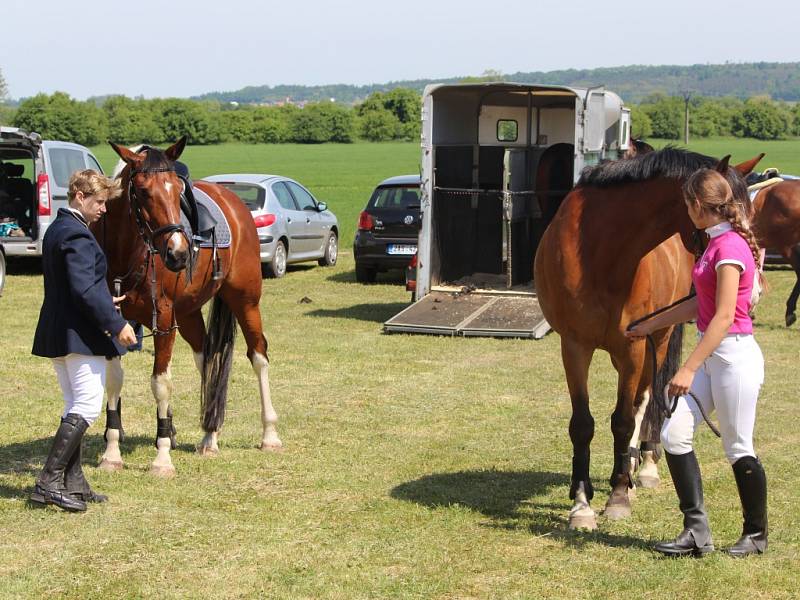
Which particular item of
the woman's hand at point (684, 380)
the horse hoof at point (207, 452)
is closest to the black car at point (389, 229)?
the horse hoof at point (207, 452)

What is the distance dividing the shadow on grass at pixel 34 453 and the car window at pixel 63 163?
10981mm

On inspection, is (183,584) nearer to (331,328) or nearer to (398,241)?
(331,328)

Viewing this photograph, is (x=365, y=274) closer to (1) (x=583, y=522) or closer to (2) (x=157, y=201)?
(2) (x=157, y=201)

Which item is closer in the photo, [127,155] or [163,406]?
[127,155]

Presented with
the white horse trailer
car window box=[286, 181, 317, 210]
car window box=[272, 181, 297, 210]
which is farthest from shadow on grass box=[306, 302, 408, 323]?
car window box=[286, 181, 317, 210]

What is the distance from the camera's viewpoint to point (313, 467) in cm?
746

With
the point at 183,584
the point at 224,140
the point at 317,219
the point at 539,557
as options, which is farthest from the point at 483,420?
the point at 224,140

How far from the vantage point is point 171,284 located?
7332 mm

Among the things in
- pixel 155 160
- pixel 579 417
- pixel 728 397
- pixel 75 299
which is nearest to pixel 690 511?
pixel 728 397

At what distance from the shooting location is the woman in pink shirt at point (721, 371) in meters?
5.03

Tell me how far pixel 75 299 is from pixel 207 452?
2125 mm

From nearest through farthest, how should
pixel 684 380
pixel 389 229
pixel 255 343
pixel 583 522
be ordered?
pixel 684 380 < pixel 583 522 < pixel 255 343 < pixel 389 229

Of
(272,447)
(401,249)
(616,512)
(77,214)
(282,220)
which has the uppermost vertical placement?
(77,214)

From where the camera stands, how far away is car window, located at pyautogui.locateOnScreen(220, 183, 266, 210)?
735 inches
